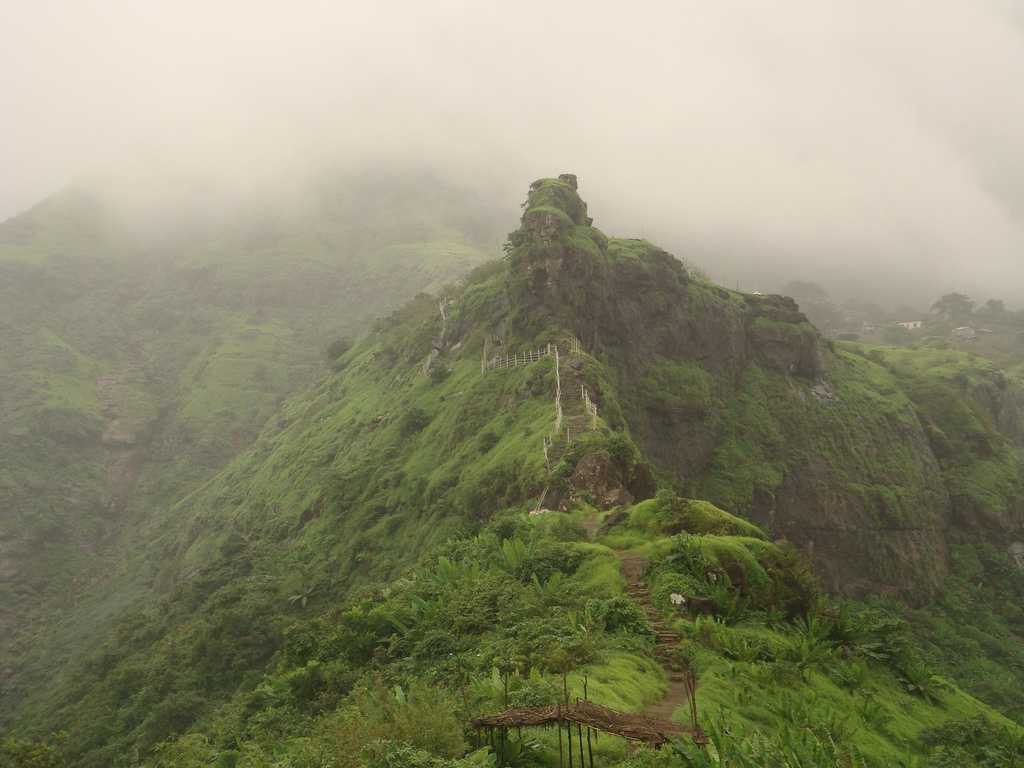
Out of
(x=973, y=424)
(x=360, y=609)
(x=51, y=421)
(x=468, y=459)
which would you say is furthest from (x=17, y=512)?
(x=973, y=424)

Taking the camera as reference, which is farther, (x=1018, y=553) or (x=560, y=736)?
(x=1018, y=553)

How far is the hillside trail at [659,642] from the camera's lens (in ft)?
43.7

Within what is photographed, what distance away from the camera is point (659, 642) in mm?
16656

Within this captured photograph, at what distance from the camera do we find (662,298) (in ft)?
236

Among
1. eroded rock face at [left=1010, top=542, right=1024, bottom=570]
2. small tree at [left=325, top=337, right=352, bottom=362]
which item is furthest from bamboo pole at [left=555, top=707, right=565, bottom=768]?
→ small tree at [left=325, top=337, right=352, bottom=362]

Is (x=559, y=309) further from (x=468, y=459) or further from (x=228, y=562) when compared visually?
(x=228, y=562)

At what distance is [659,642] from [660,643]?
0.09 m

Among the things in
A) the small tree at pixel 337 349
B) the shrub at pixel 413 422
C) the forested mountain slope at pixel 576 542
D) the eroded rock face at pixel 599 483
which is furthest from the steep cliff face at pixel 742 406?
the small tree at pixel 337 349

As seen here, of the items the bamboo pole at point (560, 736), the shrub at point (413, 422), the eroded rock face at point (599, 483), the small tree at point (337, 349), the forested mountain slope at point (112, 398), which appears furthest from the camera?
the small tree at point (337, 349)

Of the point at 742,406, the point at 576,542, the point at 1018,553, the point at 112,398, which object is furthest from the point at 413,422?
the point at 112,398

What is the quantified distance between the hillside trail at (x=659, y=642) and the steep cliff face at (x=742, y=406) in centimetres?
3725

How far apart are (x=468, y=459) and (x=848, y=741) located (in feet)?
118

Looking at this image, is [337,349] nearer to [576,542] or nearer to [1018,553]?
[1018,553]

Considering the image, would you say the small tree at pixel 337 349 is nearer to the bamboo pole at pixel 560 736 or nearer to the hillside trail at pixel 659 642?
the hillside trail at pixel 659 642
